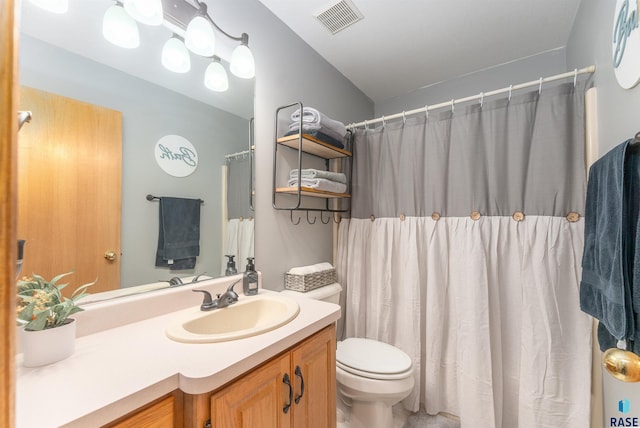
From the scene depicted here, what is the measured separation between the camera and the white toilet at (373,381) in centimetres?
127

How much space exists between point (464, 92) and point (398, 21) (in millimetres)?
931

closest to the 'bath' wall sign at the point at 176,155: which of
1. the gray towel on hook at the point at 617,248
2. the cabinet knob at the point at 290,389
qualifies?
the cabinet knob at the point at 290,389

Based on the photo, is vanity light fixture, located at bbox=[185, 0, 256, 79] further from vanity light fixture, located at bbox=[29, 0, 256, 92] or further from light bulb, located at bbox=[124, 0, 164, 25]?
light bulb, located at bbox=[124, 0, 164, 25]

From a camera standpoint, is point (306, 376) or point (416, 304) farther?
point (416, 304)

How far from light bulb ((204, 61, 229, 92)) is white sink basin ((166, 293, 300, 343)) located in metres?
1.04

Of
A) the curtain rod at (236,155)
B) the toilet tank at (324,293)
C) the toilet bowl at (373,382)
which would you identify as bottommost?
the toilet bowl at (373,382)

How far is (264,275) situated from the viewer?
1.49 m

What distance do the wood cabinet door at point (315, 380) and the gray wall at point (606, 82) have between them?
4.15 ft

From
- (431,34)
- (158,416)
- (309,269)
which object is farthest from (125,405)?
(431,34)

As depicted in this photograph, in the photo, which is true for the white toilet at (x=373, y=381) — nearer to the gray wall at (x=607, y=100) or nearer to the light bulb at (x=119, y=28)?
the gray wall at (x=607, y=100)

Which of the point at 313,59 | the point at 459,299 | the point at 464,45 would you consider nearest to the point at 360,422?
the point at 459,299

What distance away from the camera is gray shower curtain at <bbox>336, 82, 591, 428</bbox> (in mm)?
1273

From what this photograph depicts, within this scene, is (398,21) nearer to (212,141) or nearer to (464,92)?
(464,92)

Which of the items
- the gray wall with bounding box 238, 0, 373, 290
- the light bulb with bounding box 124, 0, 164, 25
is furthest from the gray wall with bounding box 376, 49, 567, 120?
the light bulb with bounding box 124, 0, 164, 25
